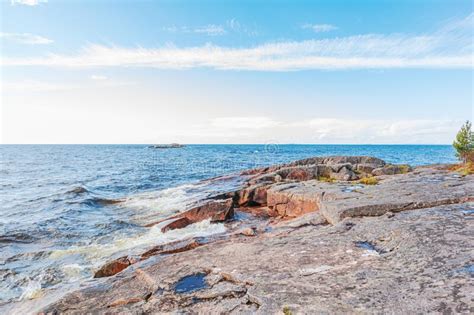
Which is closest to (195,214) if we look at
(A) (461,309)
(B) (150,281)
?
(B) (150,281)

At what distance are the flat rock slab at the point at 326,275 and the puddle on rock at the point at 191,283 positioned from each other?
109 millimetres

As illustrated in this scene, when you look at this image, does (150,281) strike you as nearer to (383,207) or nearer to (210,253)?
(210,253)

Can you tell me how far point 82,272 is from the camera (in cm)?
1310

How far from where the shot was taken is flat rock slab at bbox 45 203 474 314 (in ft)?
16.3

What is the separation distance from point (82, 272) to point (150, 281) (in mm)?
7254

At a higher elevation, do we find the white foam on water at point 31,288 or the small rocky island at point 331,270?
the small rocky island at point 331,270

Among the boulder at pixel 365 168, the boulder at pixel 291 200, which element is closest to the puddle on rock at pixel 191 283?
the boulder at pixel 291 200

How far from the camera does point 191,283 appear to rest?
22.7ft

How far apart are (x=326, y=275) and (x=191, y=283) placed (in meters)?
2.75

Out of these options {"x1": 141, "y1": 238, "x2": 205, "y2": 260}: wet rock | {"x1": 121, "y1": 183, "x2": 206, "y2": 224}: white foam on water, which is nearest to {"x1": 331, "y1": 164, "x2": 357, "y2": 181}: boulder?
{"x1": 121, "y1": 183, "x2": 206, "y2": 224}: white foam on water

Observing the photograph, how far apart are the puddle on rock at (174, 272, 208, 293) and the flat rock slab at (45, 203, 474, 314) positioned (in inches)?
4.3

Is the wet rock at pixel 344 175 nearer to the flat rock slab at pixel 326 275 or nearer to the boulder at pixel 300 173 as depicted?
the boulder at pixel 300 173

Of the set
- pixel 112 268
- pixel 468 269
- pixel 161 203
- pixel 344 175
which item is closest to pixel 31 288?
pixel 112 268

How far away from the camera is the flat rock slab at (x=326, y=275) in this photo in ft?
16.3
